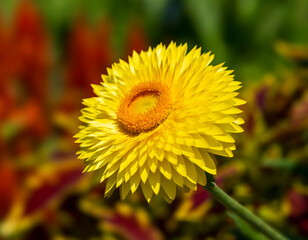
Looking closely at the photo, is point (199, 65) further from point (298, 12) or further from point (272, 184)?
point (298, 12)

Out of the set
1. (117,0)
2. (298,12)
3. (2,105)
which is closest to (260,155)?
(2,105)

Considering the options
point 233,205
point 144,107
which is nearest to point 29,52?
point 144,107

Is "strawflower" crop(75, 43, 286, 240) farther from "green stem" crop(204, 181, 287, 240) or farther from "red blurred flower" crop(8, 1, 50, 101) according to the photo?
"red blurred flower" crop(8, 1, 50, 101)

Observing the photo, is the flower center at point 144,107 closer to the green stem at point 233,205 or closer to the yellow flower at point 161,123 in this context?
the yellow flower at point 161,123

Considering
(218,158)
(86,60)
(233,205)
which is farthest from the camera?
(86,60)

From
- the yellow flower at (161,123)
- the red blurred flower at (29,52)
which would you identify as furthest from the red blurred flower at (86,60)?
the yellow flower at (161,123)

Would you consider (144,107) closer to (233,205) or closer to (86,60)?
(233,205)

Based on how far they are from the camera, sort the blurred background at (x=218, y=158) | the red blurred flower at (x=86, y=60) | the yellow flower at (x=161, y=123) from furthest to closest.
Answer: the red blurred flower at (x=86, y=60) < the blurred background at (x=218, y=158) < the yellow flower at (x=161, y=123)
